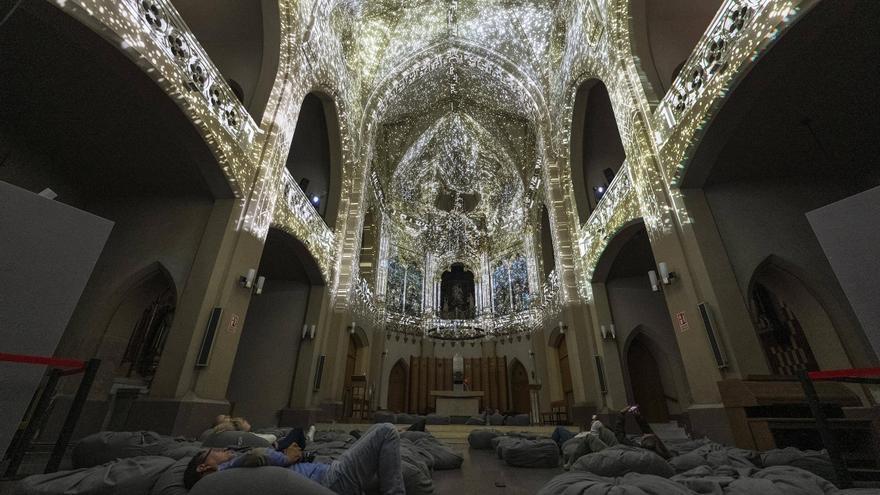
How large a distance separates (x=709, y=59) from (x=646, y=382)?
7.90m

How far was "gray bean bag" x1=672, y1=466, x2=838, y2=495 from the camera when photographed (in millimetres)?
1705

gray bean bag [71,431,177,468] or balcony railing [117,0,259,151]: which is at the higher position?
balcony railing [117,0,259,151]

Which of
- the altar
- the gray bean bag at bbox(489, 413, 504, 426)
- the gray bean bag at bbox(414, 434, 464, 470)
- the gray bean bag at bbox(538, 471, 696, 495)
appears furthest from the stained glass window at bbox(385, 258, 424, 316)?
the gray bean bag at bbox(538, 471, 696, 495)

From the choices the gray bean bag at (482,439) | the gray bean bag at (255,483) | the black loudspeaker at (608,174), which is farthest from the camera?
the black loudspeaker at (608,174)

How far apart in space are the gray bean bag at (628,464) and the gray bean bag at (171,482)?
2808 millimetres

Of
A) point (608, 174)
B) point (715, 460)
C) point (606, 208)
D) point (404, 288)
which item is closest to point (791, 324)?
point (606, 208)

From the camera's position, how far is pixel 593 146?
1034 cm

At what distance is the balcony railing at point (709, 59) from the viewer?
13.4 feet

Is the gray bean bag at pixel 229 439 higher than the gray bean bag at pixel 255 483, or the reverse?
the gray bean bag at pixel 255 483

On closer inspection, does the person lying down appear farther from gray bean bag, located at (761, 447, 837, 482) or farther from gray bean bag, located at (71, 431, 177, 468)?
gray bean bag, located at (761, 447, 837, 482)

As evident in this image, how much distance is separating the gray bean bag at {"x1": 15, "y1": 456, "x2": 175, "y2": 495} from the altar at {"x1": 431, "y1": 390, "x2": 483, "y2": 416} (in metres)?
8.69


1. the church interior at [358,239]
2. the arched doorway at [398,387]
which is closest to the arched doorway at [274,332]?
the church interior at [358,239]

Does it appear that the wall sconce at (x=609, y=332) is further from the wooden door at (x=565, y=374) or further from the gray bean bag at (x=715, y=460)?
the gray bean bag at (x=715, y=460)

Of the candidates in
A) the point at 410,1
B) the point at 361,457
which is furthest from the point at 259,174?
the point at 410,1
